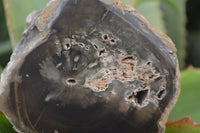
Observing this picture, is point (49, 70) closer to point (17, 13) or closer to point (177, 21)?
point (17, 13)

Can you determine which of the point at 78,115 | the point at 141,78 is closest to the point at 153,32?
the point at 141,78

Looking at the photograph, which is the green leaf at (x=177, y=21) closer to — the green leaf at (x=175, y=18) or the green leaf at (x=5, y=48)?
the green leaf at (x=175, y=18)

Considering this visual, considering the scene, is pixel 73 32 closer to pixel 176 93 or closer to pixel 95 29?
pixel 95 29

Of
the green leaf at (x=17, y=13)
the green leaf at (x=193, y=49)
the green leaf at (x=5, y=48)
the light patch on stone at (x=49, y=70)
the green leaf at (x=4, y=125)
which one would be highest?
the green leaf at (x=17, y=13)

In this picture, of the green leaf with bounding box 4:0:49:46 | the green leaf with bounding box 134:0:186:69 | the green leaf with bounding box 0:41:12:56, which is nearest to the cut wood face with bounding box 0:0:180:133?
the green leaf with bounding box 4:0:49:46

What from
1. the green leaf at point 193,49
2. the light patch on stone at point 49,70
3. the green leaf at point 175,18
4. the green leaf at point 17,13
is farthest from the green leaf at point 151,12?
the green leaf at point 193,49

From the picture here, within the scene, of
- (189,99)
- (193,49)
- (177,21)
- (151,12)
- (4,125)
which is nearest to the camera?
(4,125)

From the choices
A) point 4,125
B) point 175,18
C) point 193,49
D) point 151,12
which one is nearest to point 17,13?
point 4,125

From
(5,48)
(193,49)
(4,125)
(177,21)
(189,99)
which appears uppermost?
(5,48)
